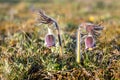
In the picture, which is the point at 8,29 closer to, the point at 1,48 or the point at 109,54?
the point at 1,48

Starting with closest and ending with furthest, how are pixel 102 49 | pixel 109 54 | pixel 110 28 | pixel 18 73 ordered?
1. pixel 18 73
2. pixel 109 54
3. pixel 102 49
4. pixel 110 28

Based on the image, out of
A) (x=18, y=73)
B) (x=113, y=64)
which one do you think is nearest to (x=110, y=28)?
(x=113, y=64)

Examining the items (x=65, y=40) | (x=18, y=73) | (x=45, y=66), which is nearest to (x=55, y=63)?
(x=45, y=66)

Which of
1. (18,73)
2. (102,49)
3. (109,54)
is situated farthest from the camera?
(102,49)

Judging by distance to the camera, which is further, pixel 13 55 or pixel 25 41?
pixel 25 41

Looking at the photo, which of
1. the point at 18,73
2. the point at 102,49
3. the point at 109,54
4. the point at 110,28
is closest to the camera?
the point at 18,73

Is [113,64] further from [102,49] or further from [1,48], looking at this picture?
[1,48]

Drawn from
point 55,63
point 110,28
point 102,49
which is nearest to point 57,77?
point 55,63

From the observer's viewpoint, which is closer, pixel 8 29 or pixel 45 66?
pixel 45 66

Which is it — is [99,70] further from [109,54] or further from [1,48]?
[1,48]
